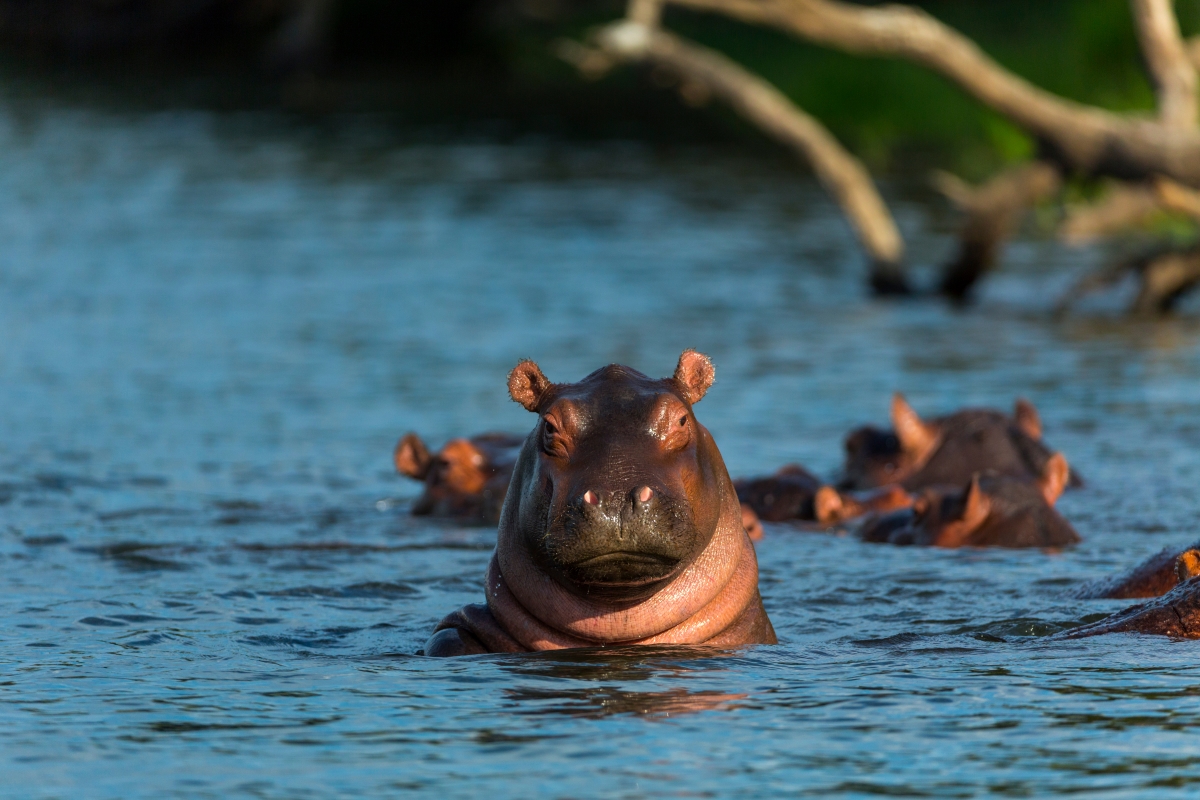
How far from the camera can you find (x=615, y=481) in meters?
4.98

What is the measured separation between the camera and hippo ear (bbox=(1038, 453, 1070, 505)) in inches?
316

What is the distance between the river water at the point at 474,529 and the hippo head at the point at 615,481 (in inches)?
15.0

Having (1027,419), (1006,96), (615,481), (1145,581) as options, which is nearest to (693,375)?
(615,481)

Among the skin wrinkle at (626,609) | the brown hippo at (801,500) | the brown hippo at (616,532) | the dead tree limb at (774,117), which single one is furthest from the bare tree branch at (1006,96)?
the skin wrinkle at (626,609)

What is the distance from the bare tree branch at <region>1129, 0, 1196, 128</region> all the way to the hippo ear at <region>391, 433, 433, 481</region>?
22.9ft

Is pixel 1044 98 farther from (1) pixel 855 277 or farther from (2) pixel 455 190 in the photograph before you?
(2) pixel 455 190

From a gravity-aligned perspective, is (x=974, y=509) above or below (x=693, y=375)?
below

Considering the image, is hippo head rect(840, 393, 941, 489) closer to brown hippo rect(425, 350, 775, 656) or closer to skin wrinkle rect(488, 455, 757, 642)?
brown hippo rect(425, 350, 775, 656)

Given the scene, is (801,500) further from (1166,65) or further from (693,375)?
(1166,65)

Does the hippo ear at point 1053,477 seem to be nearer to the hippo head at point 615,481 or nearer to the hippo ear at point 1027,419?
the hippo ear at point 1027,419

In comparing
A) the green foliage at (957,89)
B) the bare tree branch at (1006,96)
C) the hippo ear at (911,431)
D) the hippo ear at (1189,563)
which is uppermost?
the green foliage at (957,89)

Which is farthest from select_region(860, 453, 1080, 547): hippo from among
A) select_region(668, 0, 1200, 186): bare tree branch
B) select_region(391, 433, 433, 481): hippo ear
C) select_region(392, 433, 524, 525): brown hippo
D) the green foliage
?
the green foliage

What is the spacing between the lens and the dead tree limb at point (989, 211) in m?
14.9

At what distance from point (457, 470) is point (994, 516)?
237 cm
